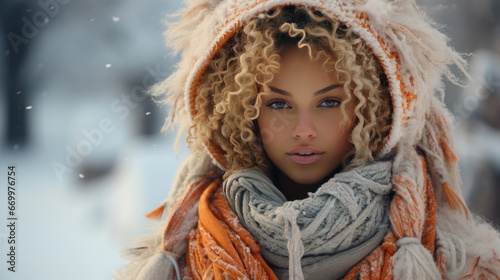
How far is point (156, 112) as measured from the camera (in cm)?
179

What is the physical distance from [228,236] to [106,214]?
35.0 inches

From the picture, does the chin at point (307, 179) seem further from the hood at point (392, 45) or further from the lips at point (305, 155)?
the hood at point (392, 45)

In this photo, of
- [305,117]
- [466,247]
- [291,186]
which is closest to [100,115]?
[291,186]

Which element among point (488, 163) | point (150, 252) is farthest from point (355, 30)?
point (488, 163)

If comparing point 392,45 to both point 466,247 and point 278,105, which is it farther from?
point 466,247

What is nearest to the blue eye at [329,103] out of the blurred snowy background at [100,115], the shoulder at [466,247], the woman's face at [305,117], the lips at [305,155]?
the woman's face at [305,117]

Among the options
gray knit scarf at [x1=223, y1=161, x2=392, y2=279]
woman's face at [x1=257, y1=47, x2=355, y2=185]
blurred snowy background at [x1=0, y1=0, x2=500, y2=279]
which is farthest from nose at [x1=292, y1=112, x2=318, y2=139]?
blurred snowy background at [x1=0, y1=0, x2=500, y2=279]

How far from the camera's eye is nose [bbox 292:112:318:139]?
99cm

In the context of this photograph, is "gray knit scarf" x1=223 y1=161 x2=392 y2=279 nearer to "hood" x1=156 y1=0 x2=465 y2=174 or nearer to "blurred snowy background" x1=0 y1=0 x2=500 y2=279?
"hood" x1=156 y1=0 x2=465 y2=174

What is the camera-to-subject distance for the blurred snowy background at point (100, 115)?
1575mm

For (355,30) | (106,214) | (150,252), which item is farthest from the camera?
(106,214)

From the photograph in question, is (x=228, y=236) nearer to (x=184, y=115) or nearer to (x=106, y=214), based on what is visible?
(x=184, y=115)

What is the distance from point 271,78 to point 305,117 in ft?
0.36

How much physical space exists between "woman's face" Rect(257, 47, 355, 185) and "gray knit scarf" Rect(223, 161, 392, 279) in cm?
9
